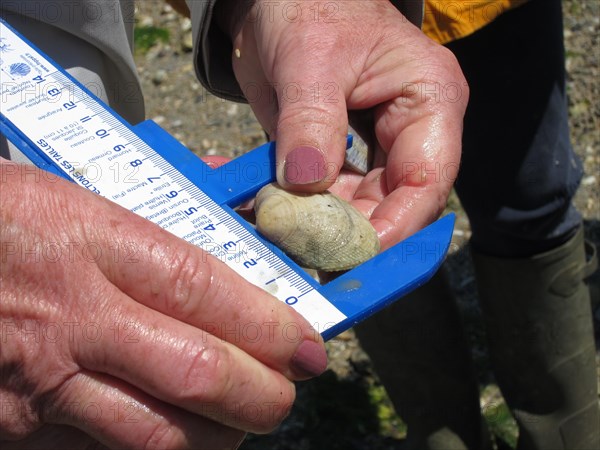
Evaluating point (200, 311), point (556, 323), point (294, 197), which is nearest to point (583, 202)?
point (556, 323)

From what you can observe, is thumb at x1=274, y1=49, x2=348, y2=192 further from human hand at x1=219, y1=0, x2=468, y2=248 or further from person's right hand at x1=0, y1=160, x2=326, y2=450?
person's right hand at x1=0, y1=160, x2=326, y2=450

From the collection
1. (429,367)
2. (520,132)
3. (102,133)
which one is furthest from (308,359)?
(429,367)

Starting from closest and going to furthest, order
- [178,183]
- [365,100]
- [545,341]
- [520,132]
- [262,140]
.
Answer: [178,183], [365,100], [520,132], [545,341], [262,140]

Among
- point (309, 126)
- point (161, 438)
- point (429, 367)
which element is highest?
point (309, 126)

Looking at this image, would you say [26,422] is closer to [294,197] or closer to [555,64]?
[294,197]

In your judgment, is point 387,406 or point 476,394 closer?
point 476,394

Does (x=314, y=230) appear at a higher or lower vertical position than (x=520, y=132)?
Answer: higher

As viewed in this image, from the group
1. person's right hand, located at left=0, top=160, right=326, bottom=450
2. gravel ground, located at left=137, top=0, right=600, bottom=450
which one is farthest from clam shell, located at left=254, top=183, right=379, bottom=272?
gravel ground, located at left=137, top=0, right=600, bottom=450

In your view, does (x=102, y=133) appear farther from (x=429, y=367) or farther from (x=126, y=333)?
(x=429, y=367)
